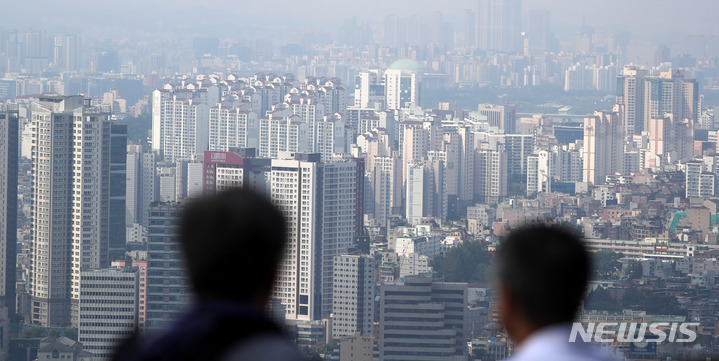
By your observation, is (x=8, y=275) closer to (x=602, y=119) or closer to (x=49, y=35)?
(x=49, y=35)

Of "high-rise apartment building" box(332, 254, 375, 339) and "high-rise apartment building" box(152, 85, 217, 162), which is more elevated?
"high-rise apartment building" box(152, 85, 217, 162)

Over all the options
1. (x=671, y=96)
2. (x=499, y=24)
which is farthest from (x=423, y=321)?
(x=499, y=24)

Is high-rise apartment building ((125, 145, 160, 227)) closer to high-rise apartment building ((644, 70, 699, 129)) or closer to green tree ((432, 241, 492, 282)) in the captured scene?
green tree ((432, 241, 492, 282))

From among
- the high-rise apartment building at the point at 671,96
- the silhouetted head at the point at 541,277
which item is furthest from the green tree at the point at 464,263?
the high-rise apartment building at the point at 671,96

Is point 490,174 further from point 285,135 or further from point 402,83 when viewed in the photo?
point 402,83

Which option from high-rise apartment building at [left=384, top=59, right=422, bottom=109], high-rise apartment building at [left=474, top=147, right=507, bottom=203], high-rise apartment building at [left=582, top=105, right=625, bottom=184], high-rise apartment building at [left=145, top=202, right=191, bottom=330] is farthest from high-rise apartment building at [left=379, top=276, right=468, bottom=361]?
high-rise apartment building at [left=384, top=59, right=422, bottom=109]

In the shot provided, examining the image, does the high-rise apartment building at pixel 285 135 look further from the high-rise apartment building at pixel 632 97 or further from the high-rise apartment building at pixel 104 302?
the high-rise apartment building at pixel 104 302
